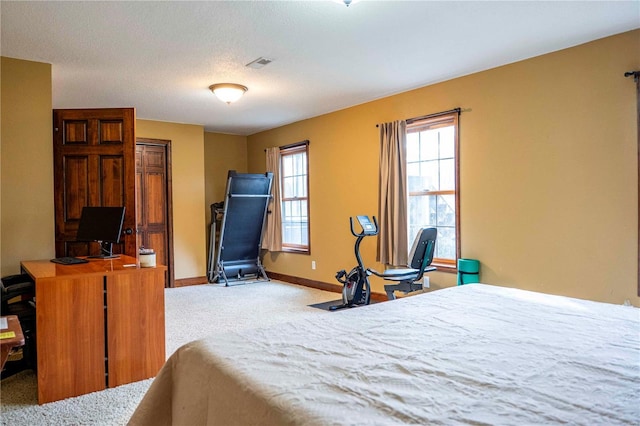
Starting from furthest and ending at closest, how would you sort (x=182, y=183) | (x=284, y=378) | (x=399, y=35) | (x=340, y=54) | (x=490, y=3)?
(x=182, y=183) → (x=340, y=54) → (x=399, y=35) → (x=490, y=3) → (x=284, y=378)

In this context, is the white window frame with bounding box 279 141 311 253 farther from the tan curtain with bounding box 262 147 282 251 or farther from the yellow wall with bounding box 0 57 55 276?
the yellow wall with bounding box 0 57 55 276

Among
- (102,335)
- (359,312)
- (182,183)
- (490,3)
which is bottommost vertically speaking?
(102,335)

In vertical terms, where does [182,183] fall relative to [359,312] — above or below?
above

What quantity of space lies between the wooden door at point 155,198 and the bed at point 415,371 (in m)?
5.22

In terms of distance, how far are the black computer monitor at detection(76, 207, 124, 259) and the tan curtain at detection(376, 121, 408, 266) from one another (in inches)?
114

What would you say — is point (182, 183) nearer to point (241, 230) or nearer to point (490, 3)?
point (241, 230)

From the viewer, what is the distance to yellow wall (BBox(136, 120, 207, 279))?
21.7 feet

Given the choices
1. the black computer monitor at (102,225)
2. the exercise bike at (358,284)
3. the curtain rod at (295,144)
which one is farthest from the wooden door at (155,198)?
the exercise bike at (358,284)

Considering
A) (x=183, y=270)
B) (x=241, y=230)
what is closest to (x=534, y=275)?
(x=241, y=230)

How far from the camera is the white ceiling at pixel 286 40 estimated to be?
9.39ft

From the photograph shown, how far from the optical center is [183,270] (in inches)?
265

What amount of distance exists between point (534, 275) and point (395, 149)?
6.66 feet

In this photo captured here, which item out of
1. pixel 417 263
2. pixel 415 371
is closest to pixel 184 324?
pixel 417 263

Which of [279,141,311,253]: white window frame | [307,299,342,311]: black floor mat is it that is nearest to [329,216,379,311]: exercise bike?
[307,299,342,311]: black floor mat
